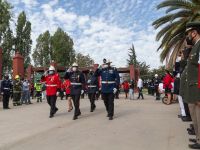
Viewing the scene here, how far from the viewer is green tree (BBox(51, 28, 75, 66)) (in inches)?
2734

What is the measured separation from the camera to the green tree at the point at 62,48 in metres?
69.4

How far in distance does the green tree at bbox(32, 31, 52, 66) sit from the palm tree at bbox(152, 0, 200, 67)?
5096cm

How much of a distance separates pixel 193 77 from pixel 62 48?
210 feet

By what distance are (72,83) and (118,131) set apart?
4449 millimetres

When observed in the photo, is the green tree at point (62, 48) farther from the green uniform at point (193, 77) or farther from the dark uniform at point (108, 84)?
the green uniform at point (193, 77)

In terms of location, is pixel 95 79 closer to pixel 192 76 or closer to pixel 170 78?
pixel 170 78

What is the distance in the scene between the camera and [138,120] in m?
11.6

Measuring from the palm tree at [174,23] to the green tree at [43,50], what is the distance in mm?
50965

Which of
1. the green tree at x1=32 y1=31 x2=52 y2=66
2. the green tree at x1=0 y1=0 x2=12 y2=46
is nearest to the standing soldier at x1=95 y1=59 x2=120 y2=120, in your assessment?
the green tree at x1=0 y1=0 x2=12 y2=46

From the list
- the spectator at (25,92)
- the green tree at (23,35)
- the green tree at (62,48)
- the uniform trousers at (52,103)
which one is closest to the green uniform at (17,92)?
the spectator at (25,92)

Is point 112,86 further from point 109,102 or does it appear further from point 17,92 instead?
point 17,92

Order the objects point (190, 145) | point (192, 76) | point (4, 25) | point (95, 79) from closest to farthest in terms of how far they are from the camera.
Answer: point (192, 76), point (190, 145), point (95, 79), point (4, 25)

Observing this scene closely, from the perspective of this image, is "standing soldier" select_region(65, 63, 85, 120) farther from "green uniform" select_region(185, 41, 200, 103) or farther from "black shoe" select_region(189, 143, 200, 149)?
"green uniform" select_region(185, 41, 200, 103)

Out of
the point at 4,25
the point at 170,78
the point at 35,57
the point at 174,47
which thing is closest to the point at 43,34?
the point at 35,57
